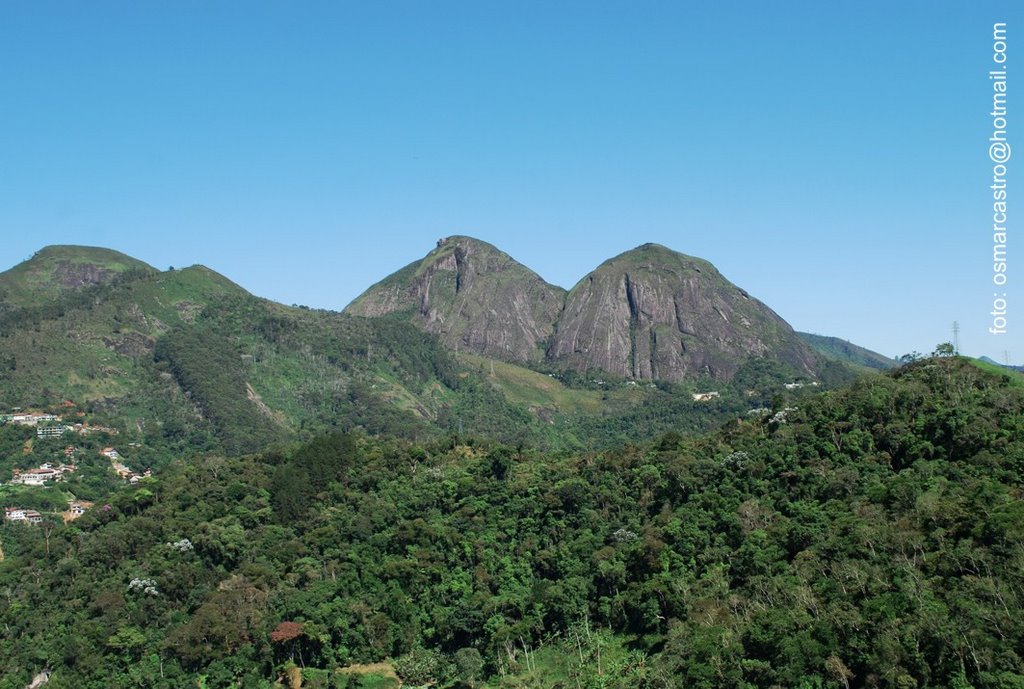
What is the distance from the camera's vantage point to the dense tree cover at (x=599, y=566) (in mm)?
45281

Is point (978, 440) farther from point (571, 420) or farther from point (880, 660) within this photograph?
point (571, 420)

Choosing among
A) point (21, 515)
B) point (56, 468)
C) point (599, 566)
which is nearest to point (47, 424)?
point (56, 468)

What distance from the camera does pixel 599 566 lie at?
201 ft

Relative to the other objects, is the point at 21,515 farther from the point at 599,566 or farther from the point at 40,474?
the point at 599,566

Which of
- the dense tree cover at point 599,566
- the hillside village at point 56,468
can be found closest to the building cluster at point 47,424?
the hillside village at point 56,468

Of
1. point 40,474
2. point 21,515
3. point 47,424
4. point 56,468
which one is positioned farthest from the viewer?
point 47,424

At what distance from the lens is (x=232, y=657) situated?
190 ft

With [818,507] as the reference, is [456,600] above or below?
below

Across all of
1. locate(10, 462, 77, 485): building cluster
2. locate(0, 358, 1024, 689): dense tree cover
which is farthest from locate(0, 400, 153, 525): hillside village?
locate(0, 358, 1024, 689): dense tree cover

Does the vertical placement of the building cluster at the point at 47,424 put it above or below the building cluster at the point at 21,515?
above

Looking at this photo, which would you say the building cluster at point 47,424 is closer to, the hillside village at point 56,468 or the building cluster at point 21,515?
the hillside village at point 56,468

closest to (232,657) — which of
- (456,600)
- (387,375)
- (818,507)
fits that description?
(456,600)

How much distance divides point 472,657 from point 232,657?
542 inches

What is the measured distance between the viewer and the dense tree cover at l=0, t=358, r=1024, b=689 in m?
45.3
